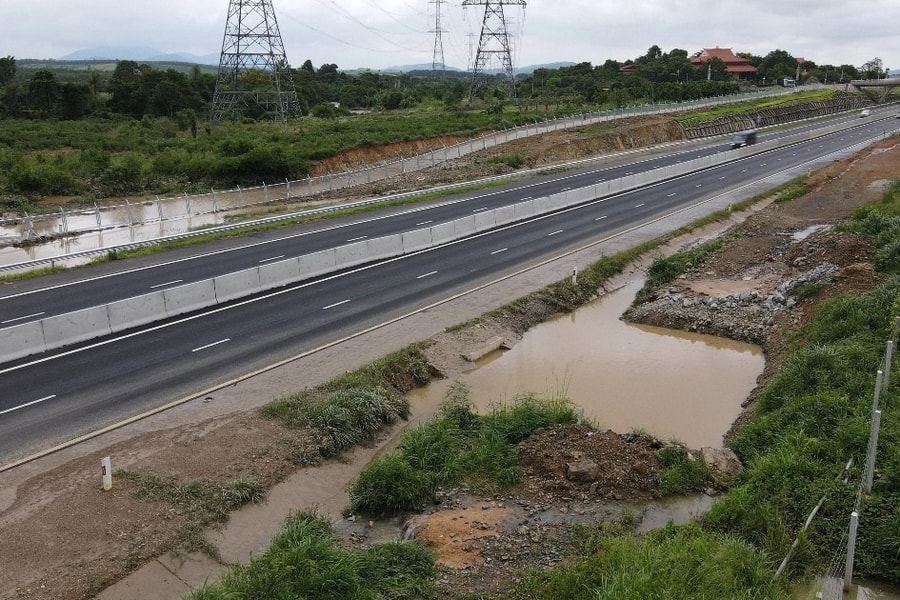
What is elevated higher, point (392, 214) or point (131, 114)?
→ point (131, 114)

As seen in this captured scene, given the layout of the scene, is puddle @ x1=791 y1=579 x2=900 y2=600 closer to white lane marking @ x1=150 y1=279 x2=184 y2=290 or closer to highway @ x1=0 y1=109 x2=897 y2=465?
highway @ x1=0 y1=109 x2=897 y2=465

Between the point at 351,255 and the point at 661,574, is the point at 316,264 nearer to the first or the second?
the point at 351,255

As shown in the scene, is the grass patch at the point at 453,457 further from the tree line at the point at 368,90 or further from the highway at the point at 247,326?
the tree line at the point at 368,90

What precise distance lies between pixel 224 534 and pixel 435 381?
27.0 ft

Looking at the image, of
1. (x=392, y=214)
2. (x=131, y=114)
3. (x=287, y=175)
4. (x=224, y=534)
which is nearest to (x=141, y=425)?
(x=224, y=534)

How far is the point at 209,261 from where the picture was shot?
29.1 meters

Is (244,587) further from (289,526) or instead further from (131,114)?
(131,114)

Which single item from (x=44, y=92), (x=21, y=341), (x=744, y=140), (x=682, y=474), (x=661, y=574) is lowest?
(x=682, y=474)

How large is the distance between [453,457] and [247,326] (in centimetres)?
973

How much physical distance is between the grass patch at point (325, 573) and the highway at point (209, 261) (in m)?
15.1

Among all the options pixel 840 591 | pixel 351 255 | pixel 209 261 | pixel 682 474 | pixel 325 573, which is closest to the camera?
pixel 325 573

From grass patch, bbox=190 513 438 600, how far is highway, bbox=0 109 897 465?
21.9 ft

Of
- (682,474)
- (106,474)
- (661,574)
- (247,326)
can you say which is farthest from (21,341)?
(661,574)

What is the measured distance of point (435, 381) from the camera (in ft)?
64.8
